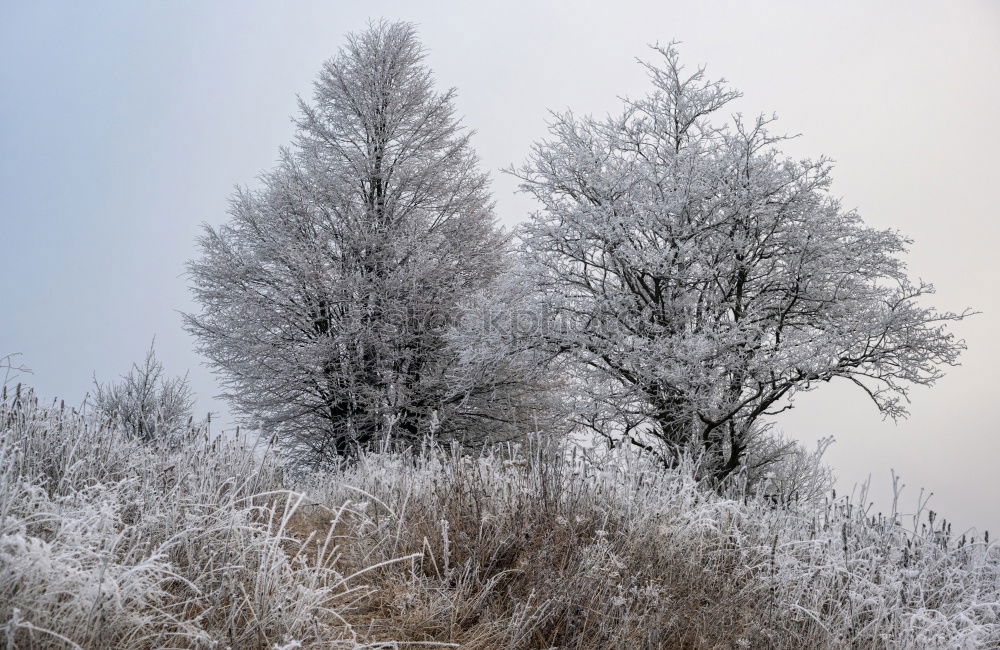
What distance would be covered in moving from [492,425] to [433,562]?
11566 mm

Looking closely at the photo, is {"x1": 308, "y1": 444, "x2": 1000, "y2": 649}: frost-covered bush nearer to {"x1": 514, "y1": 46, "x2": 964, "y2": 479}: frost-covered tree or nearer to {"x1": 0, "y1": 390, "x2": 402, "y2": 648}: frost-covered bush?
{"x1": 0, "y1": 390, "x2": 402, "y2": 648}: frost-covered bush

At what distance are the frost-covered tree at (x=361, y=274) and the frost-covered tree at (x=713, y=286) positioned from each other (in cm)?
240

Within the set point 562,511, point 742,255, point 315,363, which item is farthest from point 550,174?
point 562,511

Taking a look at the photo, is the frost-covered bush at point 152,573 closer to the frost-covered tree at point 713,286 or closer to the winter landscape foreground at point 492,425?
the winter landscape foreground at point 492,425

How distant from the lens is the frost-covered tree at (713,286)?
10602 mm

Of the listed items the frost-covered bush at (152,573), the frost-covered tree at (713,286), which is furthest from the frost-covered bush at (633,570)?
the frost-covered tree at (713,286)

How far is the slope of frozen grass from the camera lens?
2488 millimetres

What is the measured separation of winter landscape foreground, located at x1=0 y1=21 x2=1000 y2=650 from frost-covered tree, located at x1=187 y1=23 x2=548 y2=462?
8 cm

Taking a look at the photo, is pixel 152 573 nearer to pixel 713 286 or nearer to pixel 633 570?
pixel 633 570

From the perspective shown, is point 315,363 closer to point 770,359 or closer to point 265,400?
point 265,400

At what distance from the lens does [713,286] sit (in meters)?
12.1

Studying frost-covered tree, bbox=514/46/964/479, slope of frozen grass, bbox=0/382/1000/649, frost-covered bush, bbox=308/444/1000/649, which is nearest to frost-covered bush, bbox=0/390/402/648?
slope of frozen grass, bbox=0/382/1000/649

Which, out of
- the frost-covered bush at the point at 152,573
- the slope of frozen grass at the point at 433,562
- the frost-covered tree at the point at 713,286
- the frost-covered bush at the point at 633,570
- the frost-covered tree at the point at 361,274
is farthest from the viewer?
the frost-covered tree at the point at 361,274

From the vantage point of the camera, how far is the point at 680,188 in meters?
11.0
